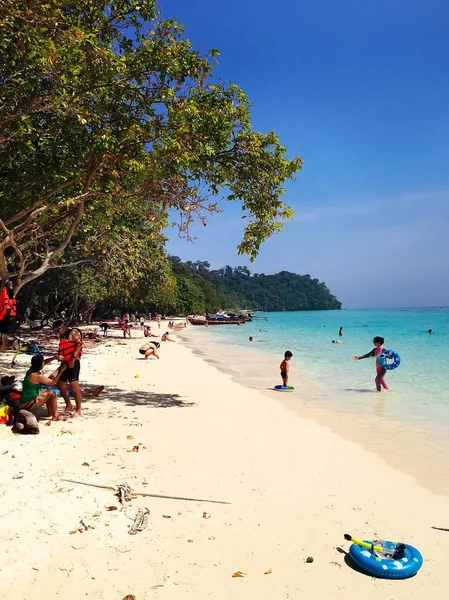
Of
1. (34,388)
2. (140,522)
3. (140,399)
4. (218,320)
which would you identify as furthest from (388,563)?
(218,320)

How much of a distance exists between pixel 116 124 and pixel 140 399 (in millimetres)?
6027

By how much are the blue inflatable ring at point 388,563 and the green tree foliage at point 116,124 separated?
6265mm

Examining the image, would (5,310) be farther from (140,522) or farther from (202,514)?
(202,514)

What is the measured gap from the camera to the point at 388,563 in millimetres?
3488

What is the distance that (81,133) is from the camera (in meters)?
8.96

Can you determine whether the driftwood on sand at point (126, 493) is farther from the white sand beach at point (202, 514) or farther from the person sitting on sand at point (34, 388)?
the person sitting on sand at point (34, 388)

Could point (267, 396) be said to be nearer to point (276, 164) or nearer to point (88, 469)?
point (276, 164)

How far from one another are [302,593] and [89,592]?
1572 mm

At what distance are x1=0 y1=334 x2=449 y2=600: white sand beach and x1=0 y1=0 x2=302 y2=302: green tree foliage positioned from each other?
4402mm

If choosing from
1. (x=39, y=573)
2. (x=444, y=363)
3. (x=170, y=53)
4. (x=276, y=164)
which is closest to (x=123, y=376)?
(x=276, y=164)

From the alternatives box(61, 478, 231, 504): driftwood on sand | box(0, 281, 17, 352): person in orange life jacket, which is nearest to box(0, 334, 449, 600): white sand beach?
box(61, 478, 231, 504): driftwood on sand

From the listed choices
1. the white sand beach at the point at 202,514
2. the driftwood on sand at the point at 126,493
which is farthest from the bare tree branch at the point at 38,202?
the driftwood on sand at the point at 126,493

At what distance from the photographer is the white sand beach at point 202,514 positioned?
10.9ft

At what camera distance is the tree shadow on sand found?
958 centimetres
